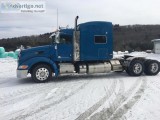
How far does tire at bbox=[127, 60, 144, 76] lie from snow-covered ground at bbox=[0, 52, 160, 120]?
273 cm

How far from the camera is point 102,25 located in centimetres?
1437

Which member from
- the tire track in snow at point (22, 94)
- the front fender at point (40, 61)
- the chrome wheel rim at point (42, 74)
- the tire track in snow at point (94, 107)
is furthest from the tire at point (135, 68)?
the tire track in snow at point (22, 94)

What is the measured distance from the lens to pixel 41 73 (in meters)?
13.2

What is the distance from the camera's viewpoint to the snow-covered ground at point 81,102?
709cm

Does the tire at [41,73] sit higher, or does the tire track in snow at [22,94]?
the tire at [41,73]

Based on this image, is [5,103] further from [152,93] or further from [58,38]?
[58,38]

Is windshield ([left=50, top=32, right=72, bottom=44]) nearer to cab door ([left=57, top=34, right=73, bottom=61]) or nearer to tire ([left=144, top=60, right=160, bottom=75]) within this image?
cab door ([left=57, top=34, right=73, bottom=61])

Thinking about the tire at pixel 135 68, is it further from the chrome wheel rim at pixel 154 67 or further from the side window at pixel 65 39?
the side window at pixel 65 39

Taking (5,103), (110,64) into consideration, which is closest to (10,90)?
(5,103)

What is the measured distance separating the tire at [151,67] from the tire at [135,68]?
40 cm

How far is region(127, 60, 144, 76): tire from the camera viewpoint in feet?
48.2

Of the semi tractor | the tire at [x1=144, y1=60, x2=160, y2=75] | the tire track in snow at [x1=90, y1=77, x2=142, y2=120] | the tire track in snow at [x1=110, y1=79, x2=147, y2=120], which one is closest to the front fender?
the semi tractor

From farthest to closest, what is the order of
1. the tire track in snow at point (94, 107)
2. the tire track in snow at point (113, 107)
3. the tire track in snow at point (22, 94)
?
the tire track in snow at point (22, 94) → the tire track in snow at point (94, 107) → the tire track in snow at point (113, 107)

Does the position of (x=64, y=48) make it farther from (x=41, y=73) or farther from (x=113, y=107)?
(x=113, y=107)
